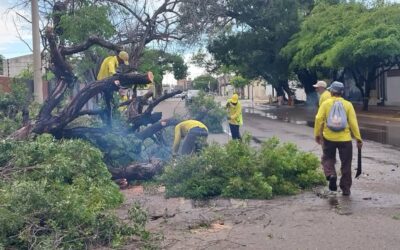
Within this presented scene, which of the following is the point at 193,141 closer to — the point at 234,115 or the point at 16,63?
the point at 234,115

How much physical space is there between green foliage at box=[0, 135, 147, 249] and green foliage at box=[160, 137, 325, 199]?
1.52m

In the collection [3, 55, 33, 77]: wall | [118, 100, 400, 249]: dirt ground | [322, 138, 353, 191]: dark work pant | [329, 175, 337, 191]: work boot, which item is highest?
[3, 55, 33, 77]: wall

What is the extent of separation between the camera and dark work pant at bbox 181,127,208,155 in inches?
356

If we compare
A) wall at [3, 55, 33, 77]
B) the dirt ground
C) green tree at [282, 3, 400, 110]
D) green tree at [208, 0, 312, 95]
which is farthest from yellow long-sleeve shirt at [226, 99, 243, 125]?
wall at [3, 55, 33, 77]

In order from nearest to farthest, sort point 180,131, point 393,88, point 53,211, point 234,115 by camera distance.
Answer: point 53,211, point 180,131, point 234,115, point 393,88

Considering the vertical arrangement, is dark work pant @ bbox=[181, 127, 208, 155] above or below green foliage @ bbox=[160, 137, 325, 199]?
above

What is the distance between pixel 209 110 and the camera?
16719mm

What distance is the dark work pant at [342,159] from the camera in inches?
311

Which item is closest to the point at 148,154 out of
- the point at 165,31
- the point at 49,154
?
the point at 49,154

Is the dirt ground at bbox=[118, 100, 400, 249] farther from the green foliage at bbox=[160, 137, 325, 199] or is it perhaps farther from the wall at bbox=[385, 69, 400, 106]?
the wall at bbox=[385, 69, 400, 106]

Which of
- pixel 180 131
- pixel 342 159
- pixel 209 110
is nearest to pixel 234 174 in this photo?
pixel 342 159

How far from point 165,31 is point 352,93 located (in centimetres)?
2902

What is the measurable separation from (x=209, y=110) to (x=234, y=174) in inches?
345

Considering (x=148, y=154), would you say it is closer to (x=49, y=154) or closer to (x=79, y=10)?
(x=49, y=154)
